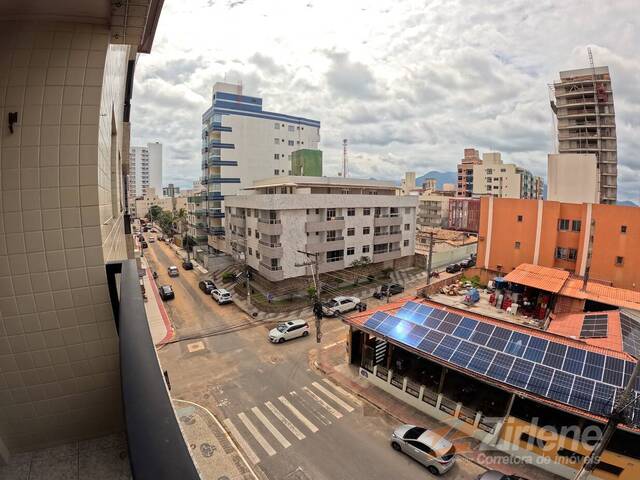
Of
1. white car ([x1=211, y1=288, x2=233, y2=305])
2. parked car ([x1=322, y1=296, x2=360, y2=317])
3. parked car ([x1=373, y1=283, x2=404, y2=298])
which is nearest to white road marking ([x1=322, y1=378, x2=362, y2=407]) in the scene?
parked car ([x1=322, y1=296, x2=360, y2=317])

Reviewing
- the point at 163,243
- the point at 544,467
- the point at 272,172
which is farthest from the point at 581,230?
the point at 163,243

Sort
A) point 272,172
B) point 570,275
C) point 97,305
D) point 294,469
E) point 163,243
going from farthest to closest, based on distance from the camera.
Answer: point 163,243, point 272,172, point 570,275, point 294,469, point 97,305

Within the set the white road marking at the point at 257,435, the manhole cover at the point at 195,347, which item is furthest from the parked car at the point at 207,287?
the white road marking at the point at 257,435

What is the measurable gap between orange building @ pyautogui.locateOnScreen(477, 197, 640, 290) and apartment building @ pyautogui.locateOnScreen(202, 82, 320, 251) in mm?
31802

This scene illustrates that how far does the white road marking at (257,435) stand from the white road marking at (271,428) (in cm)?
43

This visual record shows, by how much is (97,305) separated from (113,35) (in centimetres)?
328

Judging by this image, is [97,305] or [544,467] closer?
[97,305]

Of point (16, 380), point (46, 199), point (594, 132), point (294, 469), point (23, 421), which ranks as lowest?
point (294, 469)

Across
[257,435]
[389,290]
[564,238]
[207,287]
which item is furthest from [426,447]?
[207,287]

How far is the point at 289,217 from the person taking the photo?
95.5ft

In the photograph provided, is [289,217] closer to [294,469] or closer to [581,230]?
[294,469]

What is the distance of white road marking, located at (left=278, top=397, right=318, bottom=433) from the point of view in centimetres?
1366

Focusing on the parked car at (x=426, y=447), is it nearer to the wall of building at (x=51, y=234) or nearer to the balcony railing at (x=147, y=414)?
the wall of building at (x=51, y=234)

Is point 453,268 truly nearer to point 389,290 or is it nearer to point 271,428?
point 389,290
